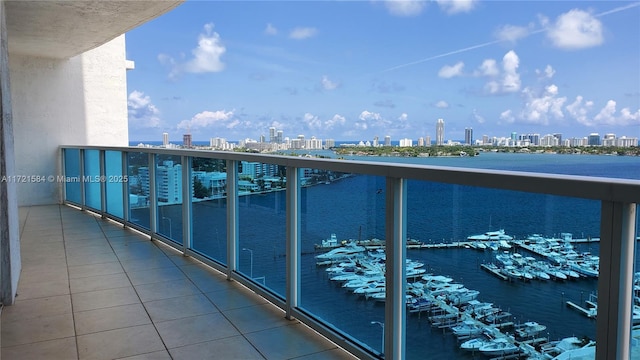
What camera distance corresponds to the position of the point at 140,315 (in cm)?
327

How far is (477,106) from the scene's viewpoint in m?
35.5

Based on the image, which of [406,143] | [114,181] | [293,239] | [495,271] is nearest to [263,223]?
[293,239]

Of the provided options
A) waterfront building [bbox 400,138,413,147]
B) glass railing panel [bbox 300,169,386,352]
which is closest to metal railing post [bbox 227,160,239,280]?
glass railing panel [bbox 300,169,386,352]

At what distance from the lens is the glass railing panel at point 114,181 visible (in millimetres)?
6896

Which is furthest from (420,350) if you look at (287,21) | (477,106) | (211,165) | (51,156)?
(287,21)

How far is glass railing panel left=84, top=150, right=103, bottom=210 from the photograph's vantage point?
7949mm

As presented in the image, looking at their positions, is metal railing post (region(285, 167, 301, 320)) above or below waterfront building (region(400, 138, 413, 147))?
below

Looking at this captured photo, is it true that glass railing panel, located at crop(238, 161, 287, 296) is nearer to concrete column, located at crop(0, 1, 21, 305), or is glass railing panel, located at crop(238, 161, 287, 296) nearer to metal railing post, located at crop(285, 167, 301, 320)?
metal railing post, located at crop(285, 167, 301, 320)

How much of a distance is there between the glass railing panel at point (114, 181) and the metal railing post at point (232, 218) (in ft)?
10.6

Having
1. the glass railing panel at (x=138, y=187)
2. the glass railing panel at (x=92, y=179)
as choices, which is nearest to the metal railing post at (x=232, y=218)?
the glass railing panel at (x=138, y=187)

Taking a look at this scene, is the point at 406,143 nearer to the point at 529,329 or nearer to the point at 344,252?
the point at 344,252

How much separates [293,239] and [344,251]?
2.03 ft

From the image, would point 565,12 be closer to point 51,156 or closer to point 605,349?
point 51,156

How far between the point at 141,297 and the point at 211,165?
4.50 feet
